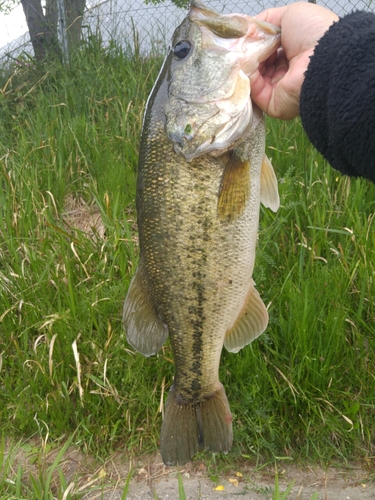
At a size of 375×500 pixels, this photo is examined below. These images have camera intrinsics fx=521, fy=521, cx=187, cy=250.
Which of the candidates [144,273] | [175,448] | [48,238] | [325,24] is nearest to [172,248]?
[144,273]

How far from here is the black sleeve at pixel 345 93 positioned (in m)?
1.67

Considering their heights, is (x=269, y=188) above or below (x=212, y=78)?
below

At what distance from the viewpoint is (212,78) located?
1.84m

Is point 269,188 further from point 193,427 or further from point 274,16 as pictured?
point 193,427

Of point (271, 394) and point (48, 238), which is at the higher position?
point (48, 238)

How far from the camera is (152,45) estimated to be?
530 cm

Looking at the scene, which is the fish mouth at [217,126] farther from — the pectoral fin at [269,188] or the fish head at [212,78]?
the pectoral fin at [269,188]

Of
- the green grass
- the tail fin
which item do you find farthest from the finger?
the tail fin

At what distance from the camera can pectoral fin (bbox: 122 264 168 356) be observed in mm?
2002

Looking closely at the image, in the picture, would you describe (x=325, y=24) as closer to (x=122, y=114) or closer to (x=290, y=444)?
(x=290, y=444)

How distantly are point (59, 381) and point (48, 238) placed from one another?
3.35ft

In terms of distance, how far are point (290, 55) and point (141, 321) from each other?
116cm

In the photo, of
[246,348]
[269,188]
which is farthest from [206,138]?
[246,348]

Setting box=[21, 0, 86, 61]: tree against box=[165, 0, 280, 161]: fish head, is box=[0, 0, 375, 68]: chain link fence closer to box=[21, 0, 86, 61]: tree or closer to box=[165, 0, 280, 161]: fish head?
box=[21, 0, 86, 61]: tree
